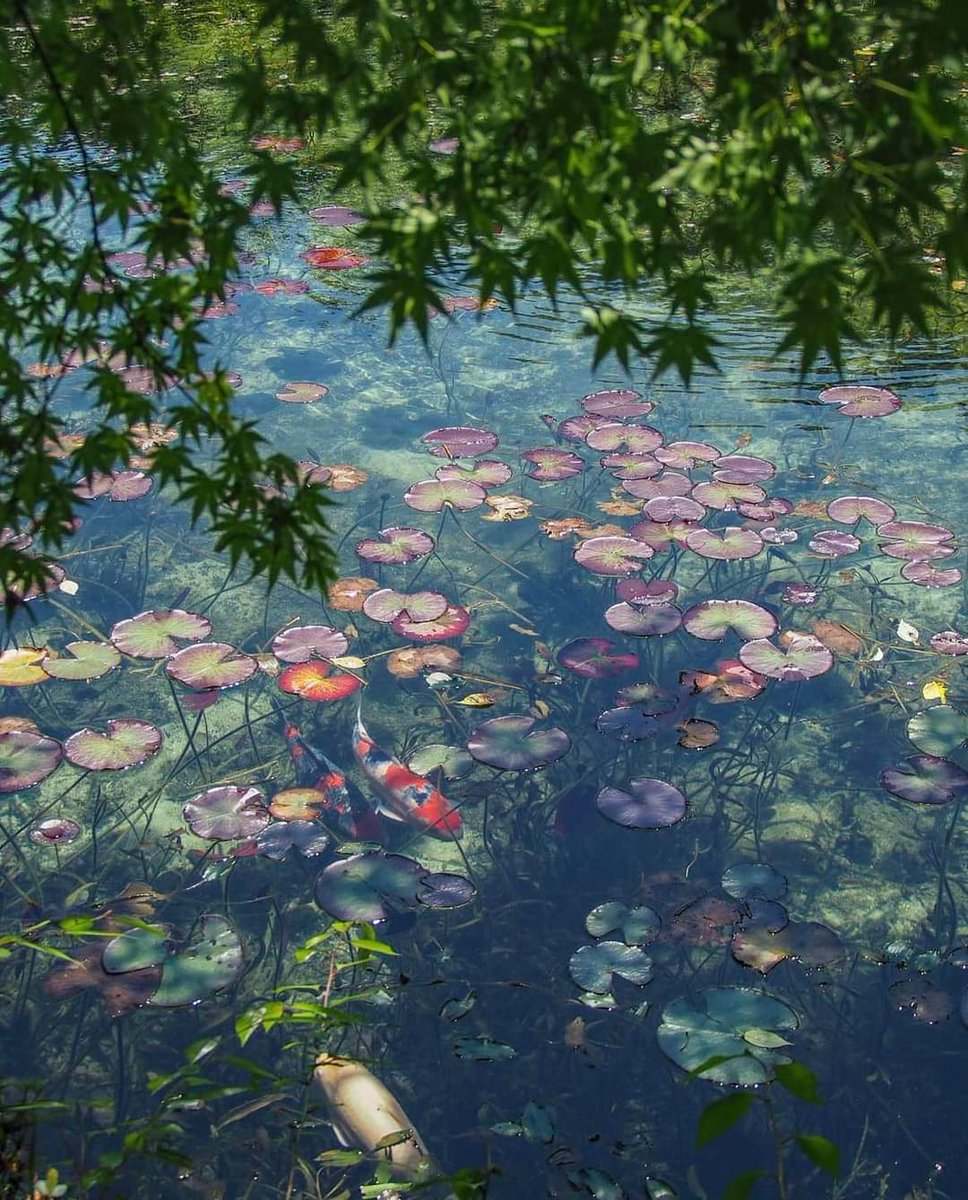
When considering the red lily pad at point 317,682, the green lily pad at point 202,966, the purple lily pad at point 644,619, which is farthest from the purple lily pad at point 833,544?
the green lily pad at point 202,966

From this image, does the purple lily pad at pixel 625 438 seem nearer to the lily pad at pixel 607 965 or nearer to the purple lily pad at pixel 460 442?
the purple lily pad at pixel 460 442

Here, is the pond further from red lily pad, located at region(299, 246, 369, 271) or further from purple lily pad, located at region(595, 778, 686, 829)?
red lily pad, located at region(299, 246, 369, 271)

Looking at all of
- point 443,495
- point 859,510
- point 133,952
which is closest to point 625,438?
point 443,495

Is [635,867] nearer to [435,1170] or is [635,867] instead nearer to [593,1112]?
[593,1112]

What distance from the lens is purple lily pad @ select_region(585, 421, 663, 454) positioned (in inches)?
198

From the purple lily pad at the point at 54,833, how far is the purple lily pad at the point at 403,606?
1.19m

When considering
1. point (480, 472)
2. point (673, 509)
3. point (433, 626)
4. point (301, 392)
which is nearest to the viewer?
point (433, 626)

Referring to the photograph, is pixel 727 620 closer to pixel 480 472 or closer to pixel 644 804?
pixel 644 804

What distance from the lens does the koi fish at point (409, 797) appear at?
11.7 feet

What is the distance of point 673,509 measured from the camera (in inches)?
181

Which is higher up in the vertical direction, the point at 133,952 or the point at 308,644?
the point at 308,644

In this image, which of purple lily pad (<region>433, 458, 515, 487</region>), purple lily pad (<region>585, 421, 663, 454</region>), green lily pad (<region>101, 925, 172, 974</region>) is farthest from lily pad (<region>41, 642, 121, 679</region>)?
purple lily pad (<region>585, 421, 663, 454</region>)

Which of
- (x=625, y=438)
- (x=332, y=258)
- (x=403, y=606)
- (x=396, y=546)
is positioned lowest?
(x=403, y=606)

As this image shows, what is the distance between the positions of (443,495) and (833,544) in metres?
1.48
